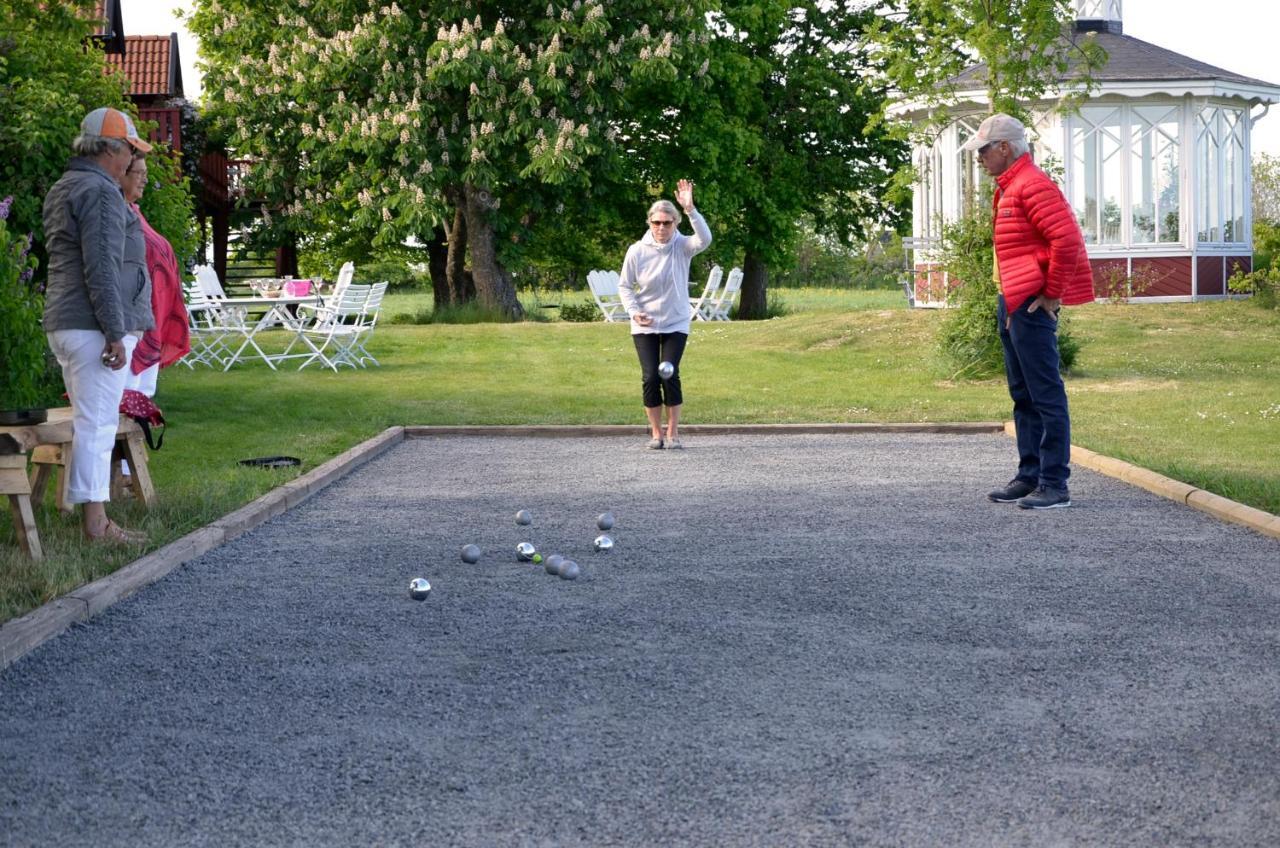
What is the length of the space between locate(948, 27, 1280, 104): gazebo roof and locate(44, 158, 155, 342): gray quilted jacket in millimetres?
19105

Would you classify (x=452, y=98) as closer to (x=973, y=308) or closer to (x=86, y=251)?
(x=973, y=308)

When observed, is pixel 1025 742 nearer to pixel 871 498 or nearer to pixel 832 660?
pixel 832 660

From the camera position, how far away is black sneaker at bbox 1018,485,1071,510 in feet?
26.8

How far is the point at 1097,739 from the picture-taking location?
13.0ft

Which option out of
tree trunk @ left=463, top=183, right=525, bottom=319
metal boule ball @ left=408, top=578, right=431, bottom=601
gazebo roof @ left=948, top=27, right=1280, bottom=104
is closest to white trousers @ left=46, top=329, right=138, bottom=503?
metal boule ball @ left=408, top=578, right=431, bottom=601

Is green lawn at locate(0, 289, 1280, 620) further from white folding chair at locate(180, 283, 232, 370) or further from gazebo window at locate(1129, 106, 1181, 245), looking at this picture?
gazebo window at locate(1129, 106, 1181, 245)

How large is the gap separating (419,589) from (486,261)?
981 inches

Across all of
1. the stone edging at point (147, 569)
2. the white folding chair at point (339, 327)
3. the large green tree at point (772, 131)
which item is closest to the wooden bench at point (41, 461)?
the stone edging at point (147, 569)

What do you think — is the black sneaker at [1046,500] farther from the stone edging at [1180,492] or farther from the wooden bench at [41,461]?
the wooden bench at [41,461]

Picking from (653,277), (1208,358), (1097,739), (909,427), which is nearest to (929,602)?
(1097,739)

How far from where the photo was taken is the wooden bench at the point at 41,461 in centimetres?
641

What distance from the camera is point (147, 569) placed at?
6.29 m

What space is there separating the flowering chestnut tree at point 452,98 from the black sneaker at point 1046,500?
65.6ft

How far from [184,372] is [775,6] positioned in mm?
20301
